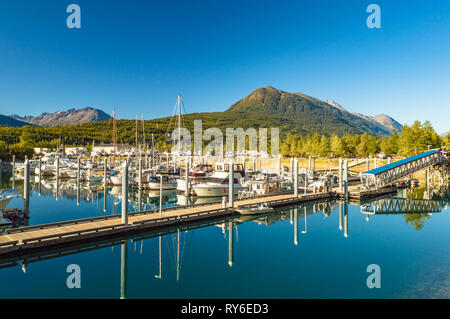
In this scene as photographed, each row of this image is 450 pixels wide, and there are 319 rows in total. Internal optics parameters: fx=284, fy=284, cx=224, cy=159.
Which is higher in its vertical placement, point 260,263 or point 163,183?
point 163,183

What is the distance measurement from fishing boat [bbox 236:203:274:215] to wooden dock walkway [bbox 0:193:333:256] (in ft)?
2.64

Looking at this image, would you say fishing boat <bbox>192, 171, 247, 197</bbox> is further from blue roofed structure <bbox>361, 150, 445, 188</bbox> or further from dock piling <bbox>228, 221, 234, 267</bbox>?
blue roofed structure <bbox>361, 150, 445, 188</bbox>

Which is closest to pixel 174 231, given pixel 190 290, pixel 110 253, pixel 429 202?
pixel 110 253

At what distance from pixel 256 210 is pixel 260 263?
12.2 metres

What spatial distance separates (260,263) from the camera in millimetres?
17875

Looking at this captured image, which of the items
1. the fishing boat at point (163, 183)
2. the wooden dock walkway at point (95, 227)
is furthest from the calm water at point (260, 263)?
the fishing boat at point (163, 183)

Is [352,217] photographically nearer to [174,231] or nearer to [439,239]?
[439,239]

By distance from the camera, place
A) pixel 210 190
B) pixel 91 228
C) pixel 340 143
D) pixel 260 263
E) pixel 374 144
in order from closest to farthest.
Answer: pixel 260 263, pixel 91 228, pixel 210 190, pixel 340 143, pixel 374 144

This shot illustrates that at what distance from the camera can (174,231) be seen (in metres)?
24.5

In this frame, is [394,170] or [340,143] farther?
[340,143]

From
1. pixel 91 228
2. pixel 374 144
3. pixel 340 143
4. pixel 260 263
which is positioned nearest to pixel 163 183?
pixel 91 228

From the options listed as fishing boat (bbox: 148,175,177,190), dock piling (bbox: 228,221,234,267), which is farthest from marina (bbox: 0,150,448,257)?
dock piling (bbox: 228,221,234,267)

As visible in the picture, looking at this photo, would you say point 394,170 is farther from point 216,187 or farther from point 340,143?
point 340,143

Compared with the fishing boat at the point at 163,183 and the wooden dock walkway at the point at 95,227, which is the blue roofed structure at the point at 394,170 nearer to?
the wooden dock walkway at the point at 95,227
